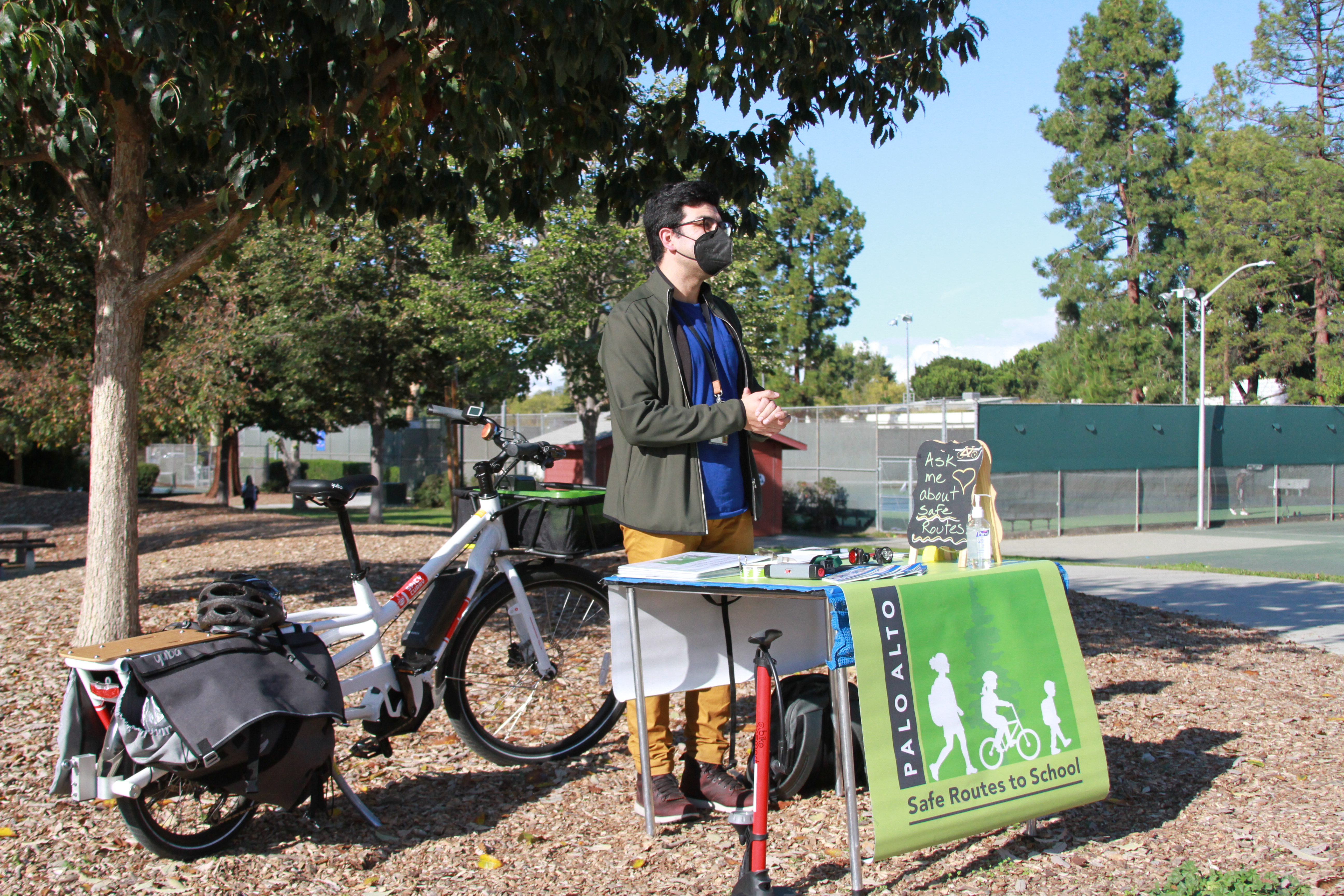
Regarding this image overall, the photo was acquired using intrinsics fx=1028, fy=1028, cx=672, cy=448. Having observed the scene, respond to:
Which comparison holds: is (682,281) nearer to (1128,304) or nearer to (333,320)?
(333,320)

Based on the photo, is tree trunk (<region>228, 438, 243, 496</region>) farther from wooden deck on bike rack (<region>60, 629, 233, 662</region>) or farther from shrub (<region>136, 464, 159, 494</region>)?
wooden deck on bike rack (<region>60, 629, 233, 662</region>)

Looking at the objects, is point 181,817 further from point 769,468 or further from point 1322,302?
point 1322,302

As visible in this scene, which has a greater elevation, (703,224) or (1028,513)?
(703,224)

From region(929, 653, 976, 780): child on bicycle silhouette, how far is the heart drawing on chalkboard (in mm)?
836

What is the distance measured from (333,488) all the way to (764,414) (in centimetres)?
166

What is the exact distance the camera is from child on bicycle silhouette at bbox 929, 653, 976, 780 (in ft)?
10.4

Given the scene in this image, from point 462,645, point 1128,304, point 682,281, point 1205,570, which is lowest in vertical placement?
point 1205,570

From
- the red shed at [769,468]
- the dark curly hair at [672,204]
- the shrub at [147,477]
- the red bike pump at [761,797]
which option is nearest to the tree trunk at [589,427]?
the red shed at [769,468]

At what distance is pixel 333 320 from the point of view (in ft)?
75.1

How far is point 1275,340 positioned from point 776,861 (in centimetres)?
4640

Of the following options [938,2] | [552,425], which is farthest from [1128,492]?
[938,2]

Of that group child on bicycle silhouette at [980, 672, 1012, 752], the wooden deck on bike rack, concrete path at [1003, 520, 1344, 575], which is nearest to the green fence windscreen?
concrete path at [1003, 520, 1344, 575]

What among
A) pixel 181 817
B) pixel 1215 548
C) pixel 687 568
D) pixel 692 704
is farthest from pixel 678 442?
pixel 1215 548

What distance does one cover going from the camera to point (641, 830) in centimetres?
363
